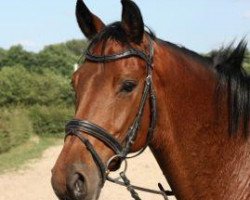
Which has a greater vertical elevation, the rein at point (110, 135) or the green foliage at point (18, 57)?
the green foliage at point (18, 57)

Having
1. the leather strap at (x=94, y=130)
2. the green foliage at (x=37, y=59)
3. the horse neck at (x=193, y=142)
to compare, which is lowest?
the horse neck at (x=193, y=142)

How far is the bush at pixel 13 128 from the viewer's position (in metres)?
25.5

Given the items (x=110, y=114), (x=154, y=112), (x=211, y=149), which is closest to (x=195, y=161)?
(x=211, y=149)

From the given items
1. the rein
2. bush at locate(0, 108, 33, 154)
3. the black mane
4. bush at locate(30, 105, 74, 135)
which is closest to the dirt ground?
bush at locate(0, 108, 33, 154)

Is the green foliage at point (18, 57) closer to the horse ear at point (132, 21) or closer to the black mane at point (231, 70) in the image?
the black mane at point (231, 70)

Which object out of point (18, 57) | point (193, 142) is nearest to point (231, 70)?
point (193, 142)

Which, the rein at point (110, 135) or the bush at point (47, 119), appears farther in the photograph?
the bush at point (47, 119)

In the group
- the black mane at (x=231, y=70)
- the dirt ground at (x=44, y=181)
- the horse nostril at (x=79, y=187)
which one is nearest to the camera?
the horse nostril at (x=79, y=187)

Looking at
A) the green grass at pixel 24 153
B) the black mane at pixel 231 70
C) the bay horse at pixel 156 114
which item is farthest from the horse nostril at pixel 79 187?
the green grass at pixel 24 153

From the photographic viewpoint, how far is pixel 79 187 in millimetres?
3242

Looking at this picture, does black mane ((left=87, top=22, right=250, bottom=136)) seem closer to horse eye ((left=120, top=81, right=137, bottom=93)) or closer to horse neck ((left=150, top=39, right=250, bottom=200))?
horse neck ((left=150, top=39, right=250, bottom=200))

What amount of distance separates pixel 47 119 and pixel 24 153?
271 inches

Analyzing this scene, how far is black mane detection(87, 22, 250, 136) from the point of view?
11.8ft

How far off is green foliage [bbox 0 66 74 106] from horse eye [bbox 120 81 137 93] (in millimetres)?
Answer: 29457
